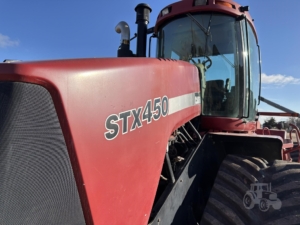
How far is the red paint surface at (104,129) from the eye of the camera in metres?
1.08

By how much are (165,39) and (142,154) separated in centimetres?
207

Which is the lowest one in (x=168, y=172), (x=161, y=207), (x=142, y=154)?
(x=161, y=207)

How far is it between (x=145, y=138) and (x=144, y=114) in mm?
144

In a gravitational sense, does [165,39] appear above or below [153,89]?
above

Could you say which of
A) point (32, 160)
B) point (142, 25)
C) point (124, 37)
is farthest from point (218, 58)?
point (32, 160)

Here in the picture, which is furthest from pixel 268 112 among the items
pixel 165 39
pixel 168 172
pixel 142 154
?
pixel 142 154

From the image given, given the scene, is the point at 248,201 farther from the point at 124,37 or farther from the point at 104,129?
the point at 124,37

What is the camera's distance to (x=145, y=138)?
154cm

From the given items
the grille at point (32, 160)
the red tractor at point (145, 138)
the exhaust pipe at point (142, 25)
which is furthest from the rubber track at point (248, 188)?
the exhaust pipe at point (142, 25)

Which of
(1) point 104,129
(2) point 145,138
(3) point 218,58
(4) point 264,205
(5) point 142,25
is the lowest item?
(4) point 264,205

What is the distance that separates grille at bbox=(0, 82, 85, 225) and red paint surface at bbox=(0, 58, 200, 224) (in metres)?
0.04

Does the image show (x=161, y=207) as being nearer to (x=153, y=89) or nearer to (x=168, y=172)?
(x=168, y=172)

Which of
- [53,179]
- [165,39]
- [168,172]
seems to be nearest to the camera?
[53,179]

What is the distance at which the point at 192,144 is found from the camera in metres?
2.35
